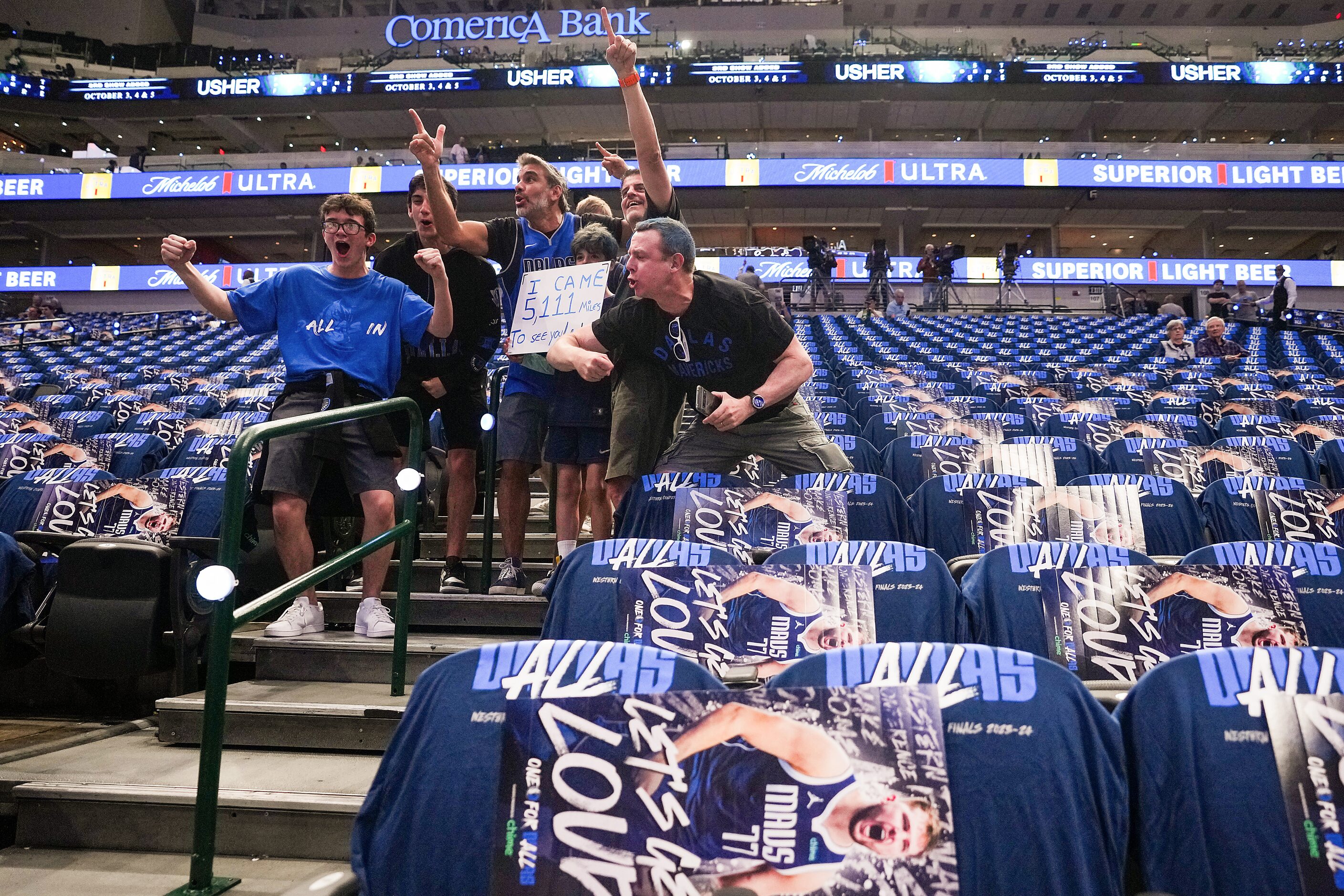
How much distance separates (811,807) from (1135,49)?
1193 inches

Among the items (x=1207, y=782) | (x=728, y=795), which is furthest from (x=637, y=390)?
(x=1207, y=782)

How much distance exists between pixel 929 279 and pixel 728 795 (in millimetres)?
18394

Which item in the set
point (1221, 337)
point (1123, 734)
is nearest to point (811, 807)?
point (1123, 734)

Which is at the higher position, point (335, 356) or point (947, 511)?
point (335, 356)

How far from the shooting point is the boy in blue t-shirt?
2.98 m

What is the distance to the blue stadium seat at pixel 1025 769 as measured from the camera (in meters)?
1.22

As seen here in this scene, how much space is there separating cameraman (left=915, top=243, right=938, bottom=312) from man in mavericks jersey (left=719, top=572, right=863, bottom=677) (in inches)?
671

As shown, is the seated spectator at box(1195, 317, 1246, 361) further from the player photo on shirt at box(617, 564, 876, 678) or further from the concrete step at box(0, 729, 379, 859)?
the concrete step at box(0, 729, 379, 859)

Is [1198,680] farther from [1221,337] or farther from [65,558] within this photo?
[1221,337]

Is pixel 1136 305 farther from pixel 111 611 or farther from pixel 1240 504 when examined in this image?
pixel 111 611

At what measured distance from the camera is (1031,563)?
2.29 metres

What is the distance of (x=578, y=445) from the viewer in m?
3.54

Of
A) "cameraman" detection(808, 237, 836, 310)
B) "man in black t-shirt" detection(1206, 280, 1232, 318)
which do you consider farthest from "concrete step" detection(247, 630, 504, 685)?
"man in black t-shirt" detection(1206, 280, 1232, 318)

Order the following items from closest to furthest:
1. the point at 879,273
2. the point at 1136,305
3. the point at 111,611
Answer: the point at 111,611 < the point at 879,273 < the point at 1136,305
